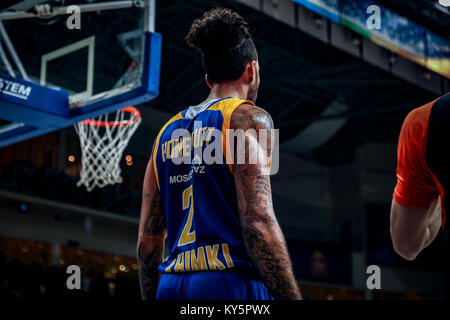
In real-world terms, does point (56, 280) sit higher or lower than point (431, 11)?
lower

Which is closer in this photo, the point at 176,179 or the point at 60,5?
the point at 176,179

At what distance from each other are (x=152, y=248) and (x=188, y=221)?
312 mm

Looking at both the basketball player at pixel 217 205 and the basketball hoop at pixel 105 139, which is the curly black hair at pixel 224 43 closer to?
the basketball player at pixel 217 205

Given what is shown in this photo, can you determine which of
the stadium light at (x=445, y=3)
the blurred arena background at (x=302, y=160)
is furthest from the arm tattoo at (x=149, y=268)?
the stadium light at (x=445, y=3)

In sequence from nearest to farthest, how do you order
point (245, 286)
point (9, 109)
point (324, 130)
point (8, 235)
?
point (245, 286), point (9, 109), point (8, 235), point (324, 130)

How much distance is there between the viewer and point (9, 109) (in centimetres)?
604

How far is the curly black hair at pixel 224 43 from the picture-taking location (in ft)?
7.52

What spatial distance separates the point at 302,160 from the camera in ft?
73.2

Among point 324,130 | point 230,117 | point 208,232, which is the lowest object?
point 208,232

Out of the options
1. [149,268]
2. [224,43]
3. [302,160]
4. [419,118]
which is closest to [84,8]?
[224,43]

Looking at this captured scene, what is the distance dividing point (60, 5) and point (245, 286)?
5026 mm

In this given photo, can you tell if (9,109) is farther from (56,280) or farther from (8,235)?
(8,235)

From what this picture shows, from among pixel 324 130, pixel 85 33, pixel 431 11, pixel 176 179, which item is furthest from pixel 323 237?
pixel 176 179

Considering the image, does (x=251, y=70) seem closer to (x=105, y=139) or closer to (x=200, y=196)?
(x=200, y=196)
